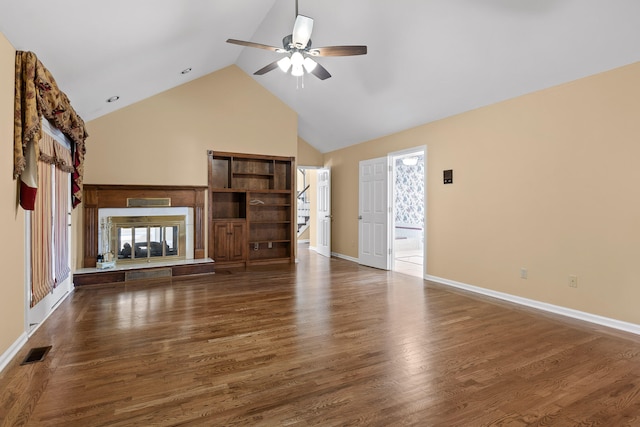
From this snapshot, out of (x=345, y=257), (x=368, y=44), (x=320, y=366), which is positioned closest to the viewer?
(x=320, y=366)

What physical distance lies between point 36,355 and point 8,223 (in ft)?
3.57

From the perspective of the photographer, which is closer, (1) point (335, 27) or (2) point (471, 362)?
(2) point (471, 362)

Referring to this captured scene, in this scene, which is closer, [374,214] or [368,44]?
[368,44]

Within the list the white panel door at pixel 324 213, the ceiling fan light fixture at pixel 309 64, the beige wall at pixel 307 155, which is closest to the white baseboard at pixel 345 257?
the white panel door at pixel 324 213

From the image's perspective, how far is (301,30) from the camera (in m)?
3.30

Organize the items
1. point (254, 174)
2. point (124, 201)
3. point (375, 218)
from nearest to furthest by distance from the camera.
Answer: point (124, 201)
point (375, 218)
point (254, 174)

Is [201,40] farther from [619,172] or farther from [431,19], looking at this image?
[619,172]

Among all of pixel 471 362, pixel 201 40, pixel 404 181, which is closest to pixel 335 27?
pixel 201 40

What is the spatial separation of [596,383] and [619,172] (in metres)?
2.24

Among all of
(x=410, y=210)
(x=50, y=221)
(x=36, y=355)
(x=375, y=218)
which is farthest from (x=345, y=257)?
(x=36, y=355)

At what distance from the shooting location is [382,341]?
121 inches

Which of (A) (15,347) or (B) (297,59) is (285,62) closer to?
(B) (297,59)

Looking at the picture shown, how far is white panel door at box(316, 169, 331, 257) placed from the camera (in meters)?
8.32

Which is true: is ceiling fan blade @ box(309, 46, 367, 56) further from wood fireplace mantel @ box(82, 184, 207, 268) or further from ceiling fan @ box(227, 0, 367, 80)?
wood fireplace mantel @ box(82, 184, 207, 268)
